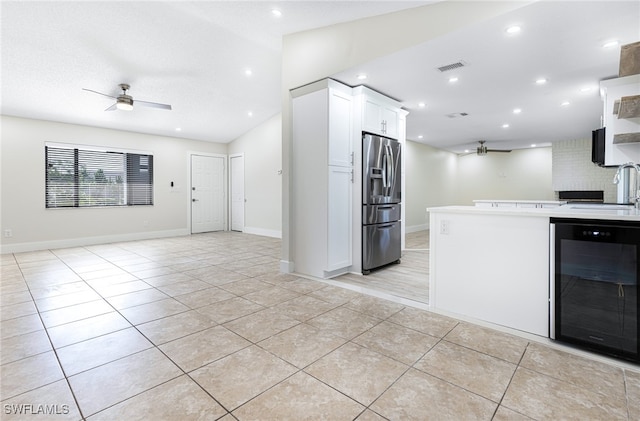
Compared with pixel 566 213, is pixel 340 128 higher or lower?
higher

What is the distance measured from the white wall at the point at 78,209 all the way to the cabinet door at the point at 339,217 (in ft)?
17.9

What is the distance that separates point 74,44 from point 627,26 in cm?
580

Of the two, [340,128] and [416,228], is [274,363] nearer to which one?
[340,128]

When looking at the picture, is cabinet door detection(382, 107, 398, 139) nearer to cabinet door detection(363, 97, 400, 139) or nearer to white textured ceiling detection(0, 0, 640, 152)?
cabinet door detection(363, 97, 400, 139)

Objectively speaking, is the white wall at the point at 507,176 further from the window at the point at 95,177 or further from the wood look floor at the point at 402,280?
the window at the point at 95,177

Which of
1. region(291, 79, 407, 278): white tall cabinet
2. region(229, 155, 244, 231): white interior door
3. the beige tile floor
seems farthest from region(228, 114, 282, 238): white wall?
the beige tile floor

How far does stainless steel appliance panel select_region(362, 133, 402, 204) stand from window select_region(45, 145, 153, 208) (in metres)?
5.73

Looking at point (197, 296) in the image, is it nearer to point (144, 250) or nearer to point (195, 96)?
point (144, 250)

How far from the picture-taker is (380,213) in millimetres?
4027

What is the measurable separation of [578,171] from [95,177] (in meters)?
11.2

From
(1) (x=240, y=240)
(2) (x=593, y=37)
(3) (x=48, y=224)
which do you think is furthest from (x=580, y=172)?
(3) (x=48, y=224)

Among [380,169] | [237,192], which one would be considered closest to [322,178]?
[380,169]

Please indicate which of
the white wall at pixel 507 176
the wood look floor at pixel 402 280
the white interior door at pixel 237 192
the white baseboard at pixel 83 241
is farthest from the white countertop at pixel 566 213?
the white wall at pixel 507 176

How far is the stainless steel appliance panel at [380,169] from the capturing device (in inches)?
150
